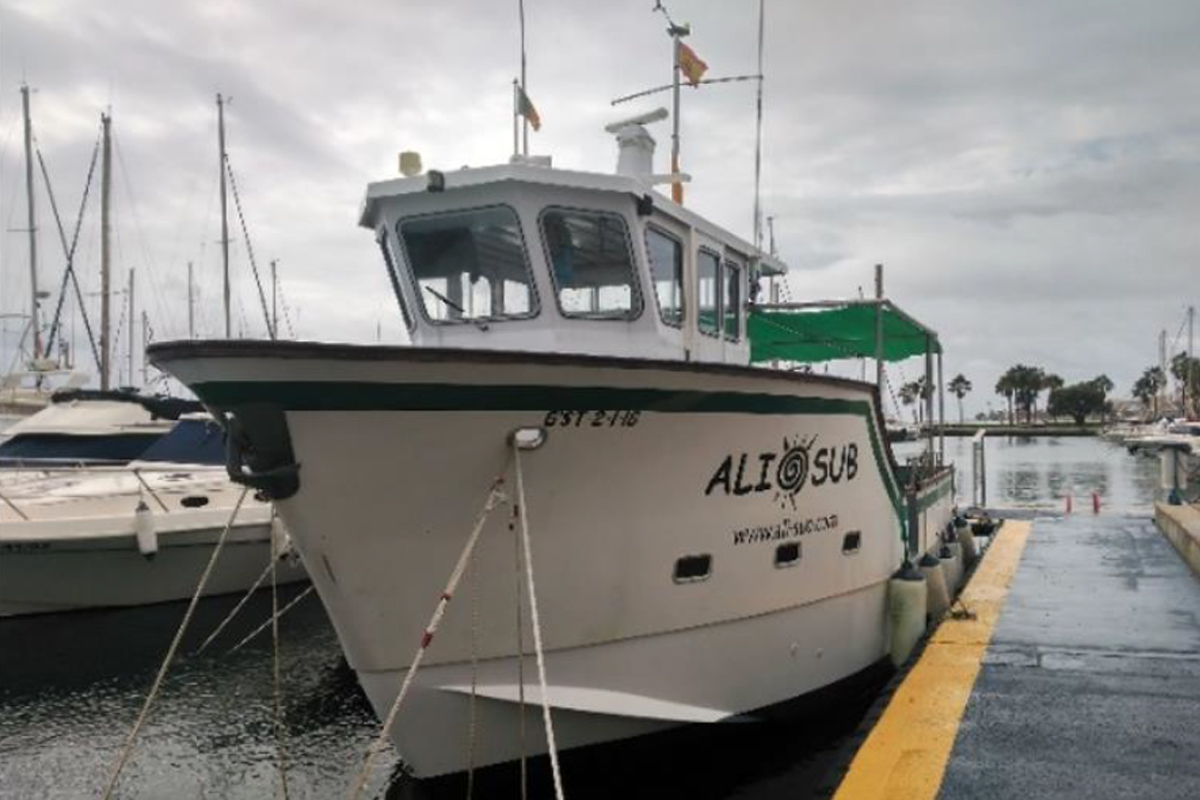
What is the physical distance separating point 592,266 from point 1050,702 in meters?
4.43

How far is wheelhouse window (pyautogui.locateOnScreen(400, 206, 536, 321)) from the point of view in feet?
22.0

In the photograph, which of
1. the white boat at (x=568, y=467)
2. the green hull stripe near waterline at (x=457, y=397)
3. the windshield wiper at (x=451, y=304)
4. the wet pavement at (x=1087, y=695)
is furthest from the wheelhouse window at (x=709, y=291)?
the wet pavement at (x=1087, y=695)

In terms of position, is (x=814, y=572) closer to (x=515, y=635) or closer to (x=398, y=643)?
(x=515, y=635)

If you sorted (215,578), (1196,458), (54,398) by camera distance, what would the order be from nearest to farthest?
(215,578) < (54,398) < (1196,458)

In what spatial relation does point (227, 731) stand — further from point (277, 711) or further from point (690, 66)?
point (690, 66)

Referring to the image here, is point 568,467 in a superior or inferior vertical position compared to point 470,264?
inferior

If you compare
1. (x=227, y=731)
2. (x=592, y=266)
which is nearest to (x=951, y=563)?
(x=592, y=266)

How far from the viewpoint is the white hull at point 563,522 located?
197 inches

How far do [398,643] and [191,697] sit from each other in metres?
5.53

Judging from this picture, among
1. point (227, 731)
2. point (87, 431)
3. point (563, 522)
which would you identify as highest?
point (87, 431)

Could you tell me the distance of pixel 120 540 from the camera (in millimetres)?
13656

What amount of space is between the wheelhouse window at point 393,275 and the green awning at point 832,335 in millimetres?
3142

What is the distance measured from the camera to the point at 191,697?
9781mm

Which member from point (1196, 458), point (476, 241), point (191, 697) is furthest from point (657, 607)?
point (1196, 458)
